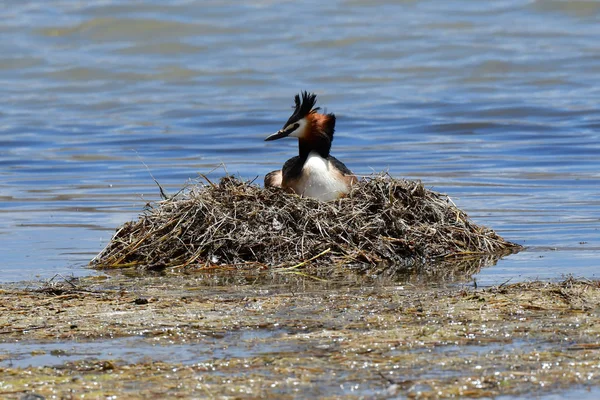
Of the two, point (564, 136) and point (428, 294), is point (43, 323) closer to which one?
point (428, 294)

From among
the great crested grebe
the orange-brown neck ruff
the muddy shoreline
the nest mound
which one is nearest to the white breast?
the great crested grebe

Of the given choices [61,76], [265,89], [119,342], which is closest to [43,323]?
[119,342]

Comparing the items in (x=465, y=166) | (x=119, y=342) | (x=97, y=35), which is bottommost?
(x=119, y=342)

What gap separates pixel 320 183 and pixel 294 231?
3.01ft

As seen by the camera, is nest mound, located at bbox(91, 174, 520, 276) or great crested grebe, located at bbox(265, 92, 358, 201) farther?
great crested grebe, located at bbox(265, 92, 358, 201)

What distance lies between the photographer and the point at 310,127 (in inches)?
445

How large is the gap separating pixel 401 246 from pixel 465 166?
9.58m

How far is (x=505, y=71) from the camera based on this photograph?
3428cm

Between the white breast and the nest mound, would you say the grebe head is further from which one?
the nest mound

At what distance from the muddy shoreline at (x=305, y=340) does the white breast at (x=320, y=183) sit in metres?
2.16

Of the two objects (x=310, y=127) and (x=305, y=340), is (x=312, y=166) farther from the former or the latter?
(x=305, y=340)

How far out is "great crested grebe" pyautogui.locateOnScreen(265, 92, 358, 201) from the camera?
10.7m

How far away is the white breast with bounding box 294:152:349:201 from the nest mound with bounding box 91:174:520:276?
21 centimetres

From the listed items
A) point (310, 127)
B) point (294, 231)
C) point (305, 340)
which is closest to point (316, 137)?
point (310, 127)
